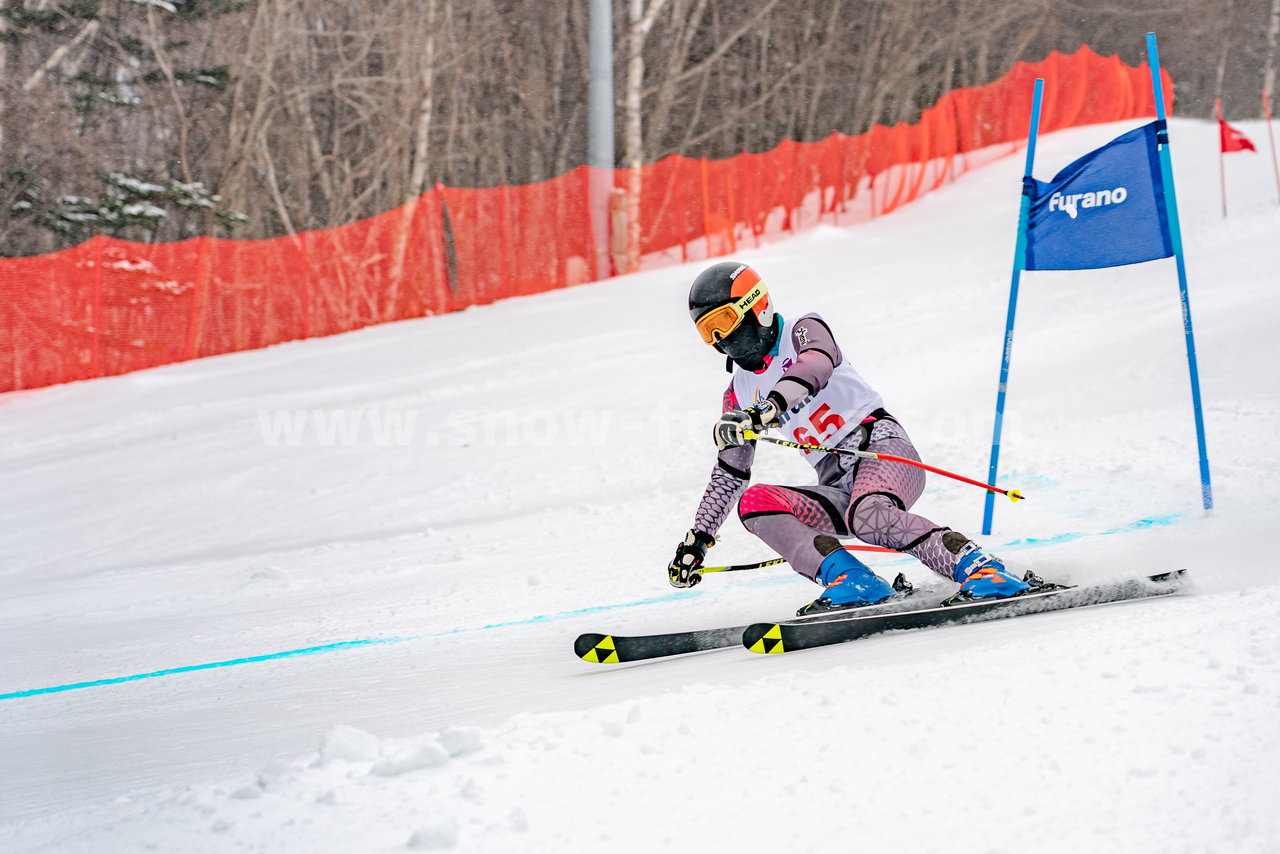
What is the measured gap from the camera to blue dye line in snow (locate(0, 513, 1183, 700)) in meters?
4.81

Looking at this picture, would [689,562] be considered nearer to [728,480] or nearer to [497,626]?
[728,480]

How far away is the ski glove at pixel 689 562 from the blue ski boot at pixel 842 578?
43 centimetres

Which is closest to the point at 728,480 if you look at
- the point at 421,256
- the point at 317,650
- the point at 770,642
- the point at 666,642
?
the point at 666,642

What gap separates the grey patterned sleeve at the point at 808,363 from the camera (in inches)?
165

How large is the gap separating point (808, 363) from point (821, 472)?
21.9 inches

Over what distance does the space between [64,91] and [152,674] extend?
1936 cm

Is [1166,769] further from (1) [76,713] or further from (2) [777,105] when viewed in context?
(2) [777,105]

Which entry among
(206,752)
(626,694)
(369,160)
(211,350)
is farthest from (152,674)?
(369,160)

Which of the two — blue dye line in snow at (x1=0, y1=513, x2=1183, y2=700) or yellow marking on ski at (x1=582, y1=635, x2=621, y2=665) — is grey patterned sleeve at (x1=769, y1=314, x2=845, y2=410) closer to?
yellow marking on ski at (x1=582, y1=635, x2=621, y2=665)

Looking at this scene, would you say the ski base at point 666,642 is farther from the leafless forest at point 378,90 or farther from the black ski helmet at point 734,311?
the leafless forest at point 378,90

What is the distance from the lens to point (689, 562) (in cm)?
433

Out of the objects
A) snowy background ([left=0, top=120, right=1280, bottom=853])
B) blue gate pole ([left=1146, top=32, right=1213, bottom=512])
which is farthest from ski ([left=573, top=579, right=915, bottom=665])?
blue gate pole ([left=1146, top=32, right=1213, bottom=512])

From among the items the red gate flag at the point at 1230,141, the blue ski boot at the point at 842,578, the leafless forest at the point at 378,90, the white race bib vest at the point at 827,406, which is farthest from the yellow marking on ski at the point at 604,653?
the leafless forest at the point at 378,90

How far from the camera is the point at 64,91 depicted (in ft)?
68.6
